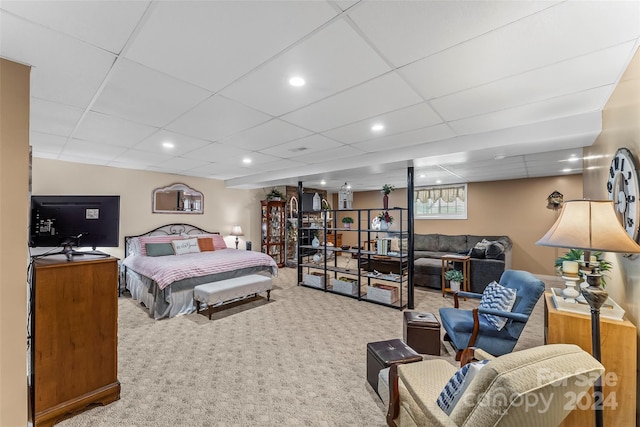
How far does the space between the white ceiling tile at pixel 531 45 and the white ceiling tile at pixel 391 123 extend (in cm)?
54

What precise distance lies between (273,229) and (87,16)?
6.72 m

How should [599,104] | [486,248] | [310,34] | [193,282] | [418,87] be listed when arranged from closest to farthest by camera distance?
[310,34]
[418,87]
[599,104]
[193,282]
[486,248]

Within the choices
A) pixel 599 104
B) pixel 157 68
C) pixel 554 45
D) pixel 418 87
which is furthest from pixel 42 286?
pixel 599 104

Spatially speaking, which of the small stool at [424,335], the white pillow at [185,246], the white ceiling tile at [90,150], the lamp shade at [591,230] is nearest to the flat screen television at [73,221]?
the white ceiling tile at [90,150]

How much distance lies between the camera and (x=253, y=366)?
2.67 meters

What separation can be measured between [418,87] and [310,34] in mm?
1076

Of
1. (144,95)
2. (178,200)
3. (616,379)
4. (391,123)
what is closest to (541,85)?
(391,123)

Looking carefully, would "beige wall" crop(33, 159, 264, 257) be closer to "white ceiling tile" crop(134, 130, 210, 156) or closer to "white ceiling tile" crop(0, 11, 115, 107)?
"white ceiling tile" crop(134, 130, 210, 156)

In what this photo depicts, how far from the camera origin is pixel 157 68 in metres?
1.88

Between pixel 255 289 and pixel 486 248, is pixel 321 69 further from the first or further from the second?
pixel 486 248

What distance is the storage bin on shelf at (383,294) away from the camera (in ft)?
14.8

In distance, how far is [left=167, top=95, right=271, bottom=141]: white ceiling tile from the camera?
252 centimetres

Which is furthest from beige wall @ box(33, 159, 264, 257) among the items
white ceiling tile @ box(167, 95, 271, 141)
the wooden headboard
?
white ceiling tile @ box(167, 95, 271, 141)

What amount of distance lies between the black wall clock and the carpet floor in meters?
1.89
